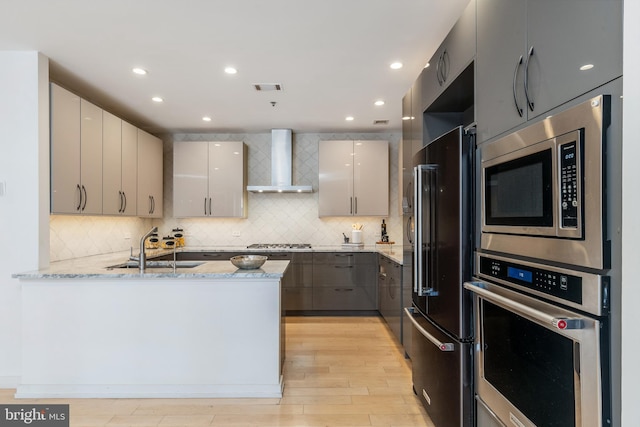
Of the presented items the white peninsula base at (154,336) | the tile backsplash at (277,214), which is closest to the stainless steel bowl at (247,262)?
the white peninsula base at (154,336)

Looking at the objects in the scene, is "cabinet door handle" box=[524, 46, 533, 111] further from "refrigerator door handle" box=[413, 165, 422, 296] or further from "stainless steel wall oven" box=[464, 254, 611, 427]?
"refrigerator door handle" box=[413, 165, 422, 296]

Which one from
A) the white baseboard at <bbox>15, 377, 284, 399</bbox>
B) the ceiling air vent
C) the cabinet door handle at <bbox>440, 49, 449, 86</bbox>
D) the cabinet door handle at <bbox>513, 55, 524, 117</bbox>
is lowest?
the white baseboard at <bbox>15, 377, 284, 399</bbox>

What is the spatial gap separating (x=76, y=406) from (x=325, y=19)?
3.07 m

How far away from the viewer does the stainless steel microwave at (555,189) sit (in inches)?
36.6

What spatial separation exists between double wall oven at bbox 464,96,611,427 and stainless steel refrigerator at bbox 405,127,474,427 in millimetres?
114

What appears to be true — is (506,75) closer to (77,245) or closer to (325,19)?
(325,19)

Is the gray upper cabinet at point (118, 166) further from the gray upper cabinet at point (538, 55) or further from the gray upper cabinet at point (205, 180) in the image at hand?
the gray upper cabinet at point (538, 55)

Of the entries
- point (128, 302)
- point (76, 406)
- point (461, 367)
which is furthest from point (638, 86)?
point (76, 406)

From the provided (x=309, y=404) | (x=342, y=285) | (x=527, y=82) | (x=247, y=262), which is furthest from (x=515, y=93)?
(x=342, y=285)

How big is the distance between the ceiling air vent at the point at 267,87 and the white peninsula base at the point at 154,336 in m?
1.79

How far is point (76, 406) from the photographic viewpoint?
2387 mm

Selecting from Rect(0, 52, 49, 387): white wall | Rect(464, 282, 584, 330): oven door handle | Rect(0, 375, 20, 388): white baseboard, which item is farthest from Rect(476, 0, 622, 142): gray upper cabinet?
Rect(0, 375, 20, 388): white baseboard

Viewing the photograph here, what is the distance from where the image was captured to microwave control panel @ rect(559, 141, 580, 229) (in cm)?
100

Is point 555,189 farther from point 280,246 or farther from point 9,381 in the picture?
point 280,246
